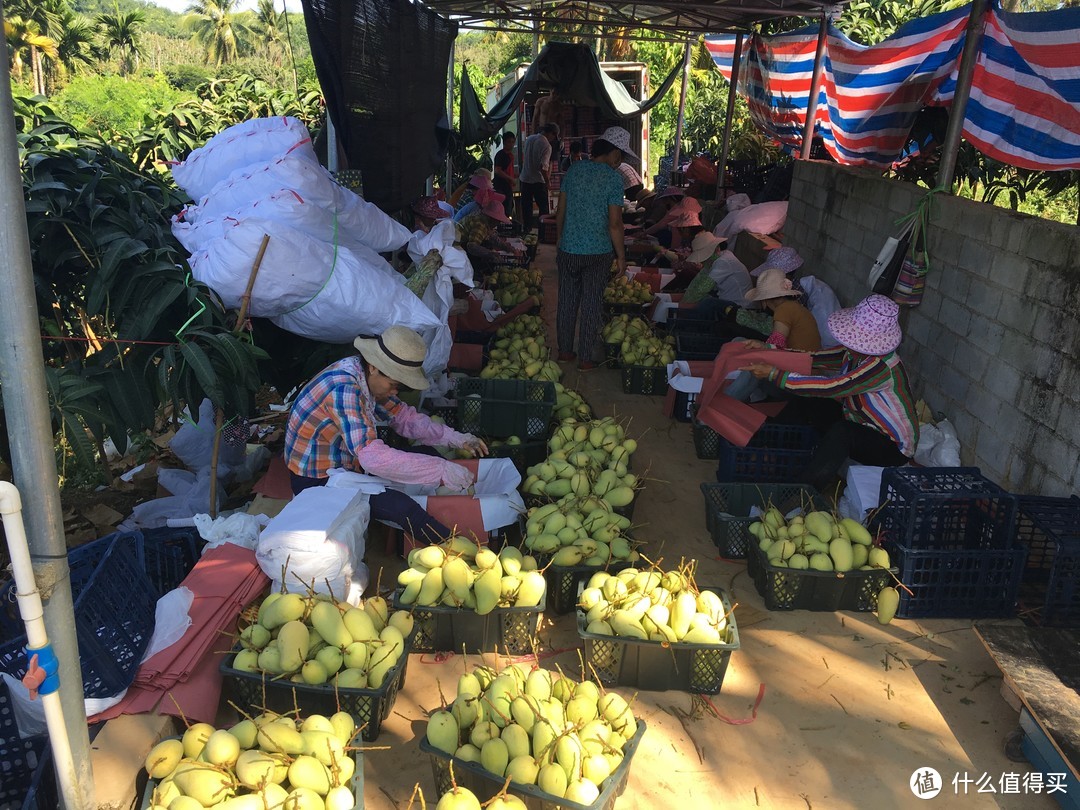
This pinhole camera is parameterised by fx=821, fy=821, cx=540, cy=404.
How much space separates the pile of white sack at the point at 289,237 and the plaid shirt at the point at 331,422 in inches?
21.1

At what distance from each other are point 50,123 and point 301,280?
1.70m

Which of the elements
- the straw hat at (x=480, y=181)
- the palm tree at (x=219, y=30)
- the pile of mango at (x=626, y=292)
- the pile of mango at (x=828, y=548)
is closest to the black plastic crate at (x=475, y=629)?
the pile of mango at (x=828, y=548)

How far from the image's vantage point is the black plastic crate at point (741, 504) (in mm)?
4102

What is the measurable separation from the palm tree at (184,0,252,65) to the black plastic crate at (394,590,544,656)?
65.2 meters

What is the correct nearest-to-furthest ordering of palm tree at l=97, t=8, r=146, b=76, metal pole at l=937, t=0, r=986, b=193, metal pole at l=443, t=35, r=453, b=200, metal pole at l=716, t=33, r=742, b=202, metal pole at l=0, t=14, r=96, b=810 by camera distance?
metal pole at l=0, t=14, r=96, b=810
metal pole at l=937, t=0, r=986, b=193
metal pole at l=443, t=35, r=453, b=200
metal pole at l=716, t=33, r=742, b=202
palm tree at l=97, t=8, r=146, b=76

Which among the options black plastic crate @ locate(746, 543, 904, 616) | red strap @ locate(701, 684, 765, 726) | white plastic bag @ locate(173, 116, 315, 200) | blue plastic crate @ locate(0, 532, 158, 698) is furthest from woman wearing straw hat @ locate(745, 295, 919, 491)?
blue plastic crate @ locate(0, 532, 158, 698)

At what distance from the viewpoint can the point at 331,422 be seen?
3.71 m

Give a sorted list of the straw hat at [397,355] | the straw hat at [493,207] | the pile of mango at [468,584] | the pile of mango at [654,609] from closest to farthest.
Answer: the pile of mango at [654,609]
the pile of mango at [468,584]
the straw hat at [397,355]
the straw hat at [493,207]

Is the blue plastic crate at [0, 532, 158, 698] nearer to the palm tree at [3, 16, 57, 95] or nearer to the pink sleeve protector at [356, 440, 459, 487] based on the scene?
the pink sleeve protector at [356, 440, 459, 487]

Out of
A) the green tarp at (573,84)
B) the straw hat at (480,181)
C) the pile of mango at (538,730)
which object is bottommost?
the pile of mango at (538,730)

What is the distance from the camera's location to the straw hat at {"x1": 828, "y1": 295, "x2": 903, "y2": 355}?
424 cm

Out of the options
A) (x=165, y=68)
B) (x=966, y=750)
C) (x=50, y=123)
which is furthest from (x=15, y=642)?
(x=165, y=68)

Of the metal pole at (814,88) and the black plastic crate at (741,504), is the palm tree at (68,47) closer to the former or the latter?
the metal pole at (814,88)

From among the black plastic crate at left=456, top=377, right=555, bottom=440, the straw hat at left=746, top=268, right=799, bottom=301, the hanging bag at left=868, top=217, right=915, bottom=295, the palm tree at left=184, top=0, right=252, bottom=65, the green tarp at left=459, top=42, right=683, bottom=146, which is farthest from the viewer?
the palm tree at left=184, top=0, right=252, bottom=65
